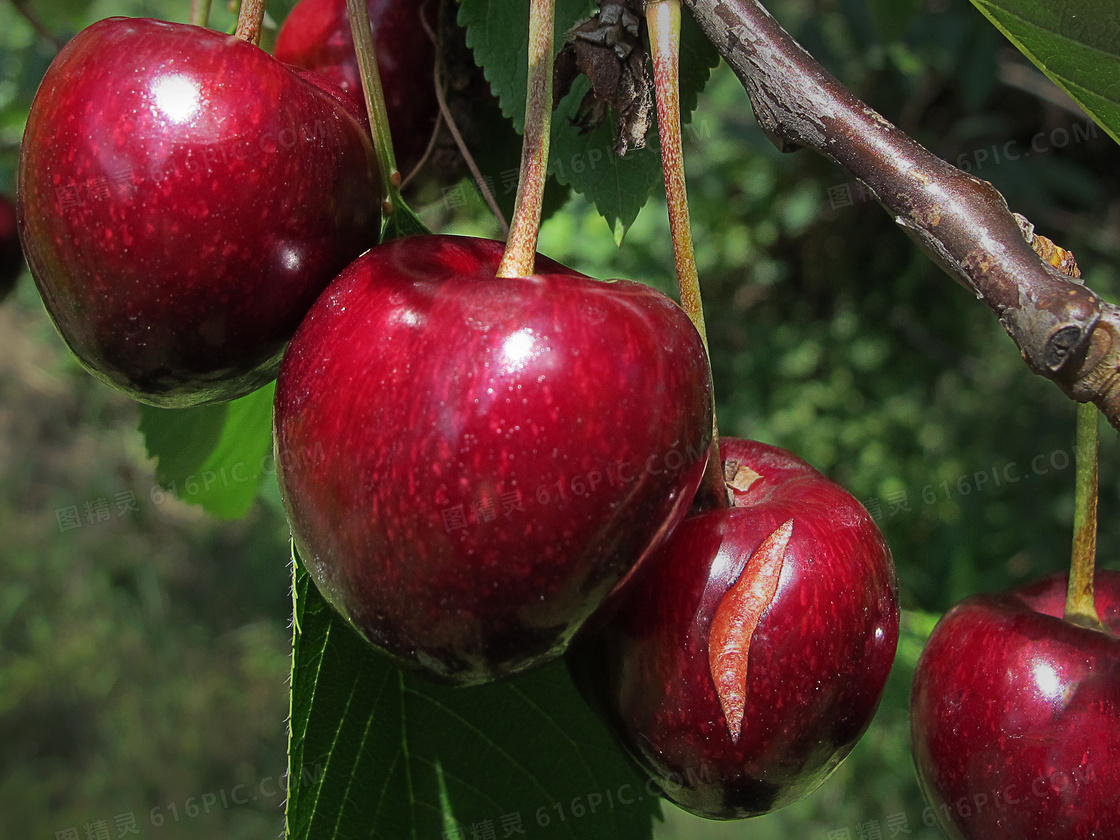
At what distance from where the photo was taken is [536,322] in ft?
1.97

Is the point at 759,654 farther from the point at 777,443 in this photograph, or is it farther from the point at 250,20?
the point at 777,443

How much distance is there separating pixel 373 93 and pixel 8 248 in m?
1.59

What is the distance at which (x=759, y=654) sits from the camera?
696mm

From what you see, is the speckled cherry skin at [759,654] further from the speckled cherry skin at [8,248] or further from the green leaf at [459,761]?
the speckled cherry skin at [8,248]

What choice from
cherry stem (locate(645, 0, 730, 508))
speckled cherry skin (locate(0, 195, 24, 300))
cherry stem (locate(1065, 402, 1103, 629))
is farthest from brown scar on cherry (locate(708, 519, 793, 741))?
speckled cherry skin (locate(0, 195, 24, 300))

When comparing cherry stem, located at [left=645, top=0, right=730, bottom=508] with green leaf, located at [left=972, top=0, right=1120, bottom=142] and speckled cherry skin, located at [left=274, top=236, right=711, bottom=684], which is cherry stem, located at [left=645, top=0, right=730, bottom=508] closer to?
speckled cherry skin, located at [left=274, top=236, right=711, bottom=684]

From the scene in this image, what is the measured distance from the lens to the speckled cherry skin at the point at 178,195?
0.67 m

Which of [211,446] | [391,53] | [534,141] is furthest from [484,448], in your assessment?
[211,446]

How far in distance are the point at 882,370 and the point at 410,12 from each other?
3326 millimetres

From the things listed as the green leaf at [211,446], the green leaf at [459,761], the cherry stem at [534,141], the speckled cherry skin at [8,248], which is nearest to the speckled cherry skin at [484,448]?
the cherry stem at [534,141]

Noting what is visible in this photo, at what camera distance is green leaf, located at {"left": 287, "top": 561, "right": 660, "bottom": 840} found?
34.4 inches

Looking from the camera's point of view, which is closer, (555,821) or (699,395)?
(699,395)

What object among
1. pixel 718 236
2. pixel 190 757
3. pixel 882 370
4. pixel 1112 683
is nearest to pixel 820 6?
pixel 718 236

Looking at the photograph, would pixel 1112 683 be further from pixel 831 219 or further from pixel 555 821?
pixel 831 219
